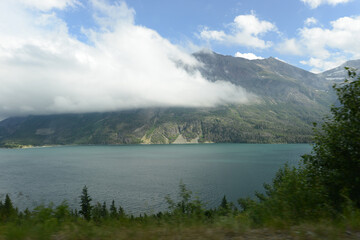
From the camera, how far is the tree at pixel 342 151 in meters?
10.0

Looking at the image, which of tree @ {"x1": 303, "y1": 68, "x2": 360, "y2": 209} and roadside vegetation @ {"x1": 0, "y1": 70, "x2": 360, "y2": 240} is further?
tree @ {"x1": 303, "y1": 68, "x2": 360, "y2": 209}

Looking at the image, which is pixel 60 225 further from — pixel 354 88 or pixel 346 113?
pixel 354 88

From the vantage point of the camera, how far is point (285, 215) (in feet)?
27.1

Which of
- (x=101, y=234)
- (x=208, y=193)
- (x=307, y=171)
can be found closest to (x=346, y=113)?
(x=307, y=171)

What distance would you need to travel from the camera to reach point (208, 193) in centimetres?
8438

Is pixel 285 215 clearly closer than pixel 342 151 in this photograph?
Yes

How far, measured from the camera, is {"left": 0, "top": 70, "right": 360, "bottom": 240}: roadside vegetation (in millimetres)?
6422

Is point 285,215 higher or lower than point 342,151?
lower

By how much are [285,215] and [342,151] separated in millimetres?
5146

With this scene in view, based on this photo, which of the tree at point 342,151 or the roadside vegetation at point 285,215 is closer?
the roadside vegetation at point 285,215

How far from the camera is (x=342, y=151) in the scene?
1079 cm

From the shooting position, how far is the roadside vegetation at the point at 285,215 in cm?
642

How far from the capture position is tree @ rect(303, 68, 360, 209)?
1000 centimetres

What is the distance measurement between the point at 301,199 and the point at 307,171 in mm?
3513
